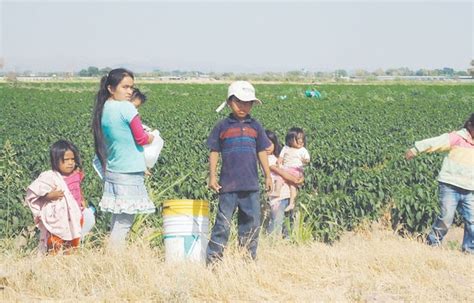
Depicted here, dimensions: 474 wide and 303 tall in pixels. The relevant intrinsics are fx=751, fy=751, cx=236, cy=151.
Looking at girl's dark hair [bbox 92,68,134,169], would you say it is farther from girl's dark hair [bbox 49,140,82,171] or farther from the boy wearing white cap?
the boy wearing white cap

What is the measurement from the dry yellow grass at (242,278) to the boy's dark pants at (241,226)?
0.10 metres

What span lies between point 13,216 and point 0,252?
1118 millimetres

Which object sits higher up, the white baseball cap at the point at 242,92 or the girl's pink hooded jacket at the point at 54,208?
the white baseball cap at the point at 242,92

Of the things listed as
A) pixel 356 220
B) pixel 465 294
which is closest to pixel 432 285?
pixel 465 294

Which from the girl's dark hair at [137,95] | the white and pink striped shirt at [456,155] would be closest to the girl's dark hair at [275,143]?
the white and pink striped shirt at [456,155]

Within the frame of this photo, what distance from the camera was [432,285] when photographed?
18.4 feet

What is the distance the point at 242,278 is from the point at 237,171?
86 centimetres

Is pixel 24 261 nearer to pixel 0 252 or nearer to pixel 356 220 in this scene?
pixel 0 252

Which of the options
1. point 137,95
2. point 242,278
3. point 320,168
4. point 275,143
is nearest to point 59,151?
point 137,95

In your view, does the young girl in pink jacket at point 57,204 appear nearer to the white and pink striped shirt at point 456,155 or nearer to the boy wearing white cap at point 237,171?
the boy wearing white cap at point 237,171

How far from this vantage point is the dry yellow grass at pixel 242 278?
535cm

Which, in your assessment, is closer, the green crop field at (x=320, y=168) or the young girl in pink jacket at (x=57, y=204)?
the young girl in pink jacket at (x=57, y=204)

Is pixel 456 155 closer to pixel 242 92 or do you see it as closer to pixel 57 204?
pixel 242 92

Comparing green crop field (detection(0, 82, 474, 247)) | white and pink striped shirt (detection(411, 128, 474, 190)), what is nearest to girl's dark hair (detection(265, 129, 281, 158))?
green crop field (detection(0, 82, 474, 247))
